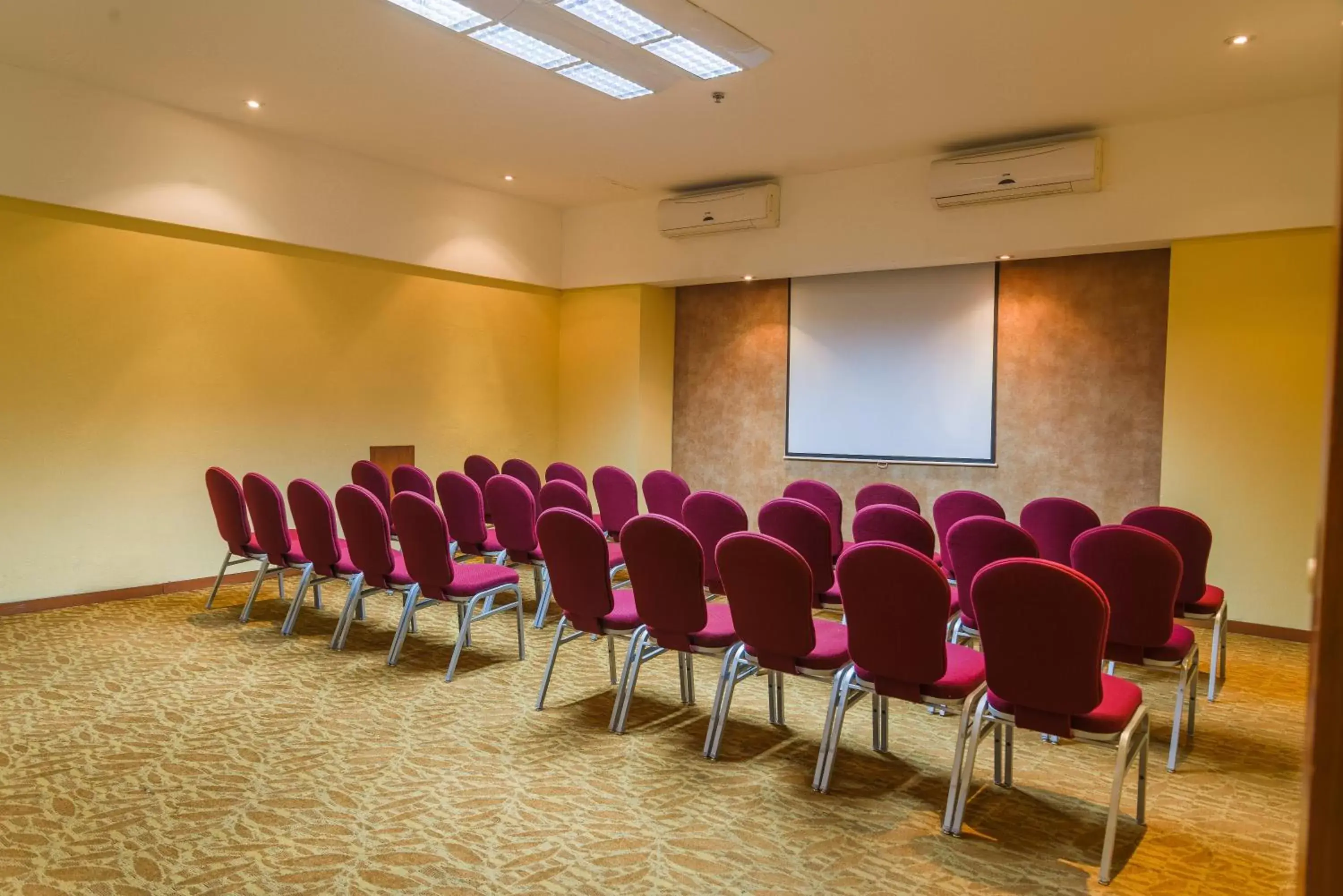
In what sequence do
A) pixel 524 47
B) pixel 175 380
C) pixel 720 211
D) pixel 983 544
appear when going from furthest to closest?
pixel 720 211 → pixel 175 380 → pixel 524 47 → pixel 983 544

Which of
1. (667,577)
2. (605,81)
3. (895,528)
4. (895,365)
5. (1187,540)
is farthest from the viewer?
(895,365)

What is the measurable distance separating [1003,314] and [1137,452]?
1.70m

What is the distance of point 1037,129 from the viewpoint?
6746 mm

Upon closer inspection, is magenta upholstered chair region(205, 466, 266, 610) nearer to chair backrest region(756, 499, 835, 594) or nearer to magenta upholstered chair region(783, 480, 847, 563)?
chair backrest region(756, 499, 835, 594)

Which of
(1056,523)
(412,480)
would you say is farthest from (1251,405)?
(412,480)

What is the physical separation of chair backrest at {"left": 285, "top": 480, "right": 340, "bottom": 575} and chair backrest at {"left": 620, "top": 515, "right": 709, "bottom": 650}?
91.6 inches

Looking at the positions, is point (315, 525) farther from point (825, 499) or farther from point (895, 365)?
point (895, 365)

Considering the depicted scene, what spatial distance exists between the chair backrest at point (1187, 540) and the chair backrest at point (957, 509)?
2.68 ft

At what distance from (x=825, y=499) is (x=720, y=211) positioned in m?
4.00

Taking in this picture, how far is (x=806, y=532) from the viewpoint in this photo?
4547 mm

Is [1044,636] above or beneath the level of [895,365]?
beneath

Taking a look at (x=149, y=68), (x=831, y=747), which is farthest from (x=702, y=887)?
(x=149, y=68)

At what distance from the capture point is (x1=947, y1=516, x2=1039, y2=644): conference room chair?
12.0ft

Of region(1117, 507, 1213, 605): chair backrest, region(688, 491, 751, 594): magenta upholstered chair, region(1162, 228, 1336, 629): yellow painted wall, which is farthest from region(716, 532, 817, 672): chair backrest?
region(1162, 228, 1336, 629): yellow painted wall
